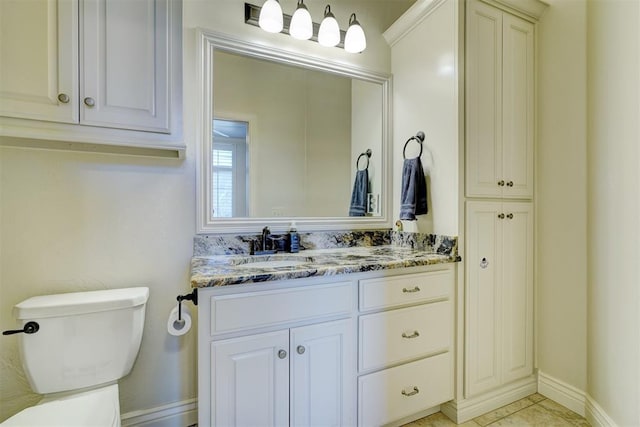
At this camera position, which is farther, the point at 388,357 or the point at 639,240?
the point at 388,357

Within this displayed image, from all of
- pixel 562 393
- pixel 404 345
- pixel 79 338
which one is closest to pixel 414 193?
pixel 404 345

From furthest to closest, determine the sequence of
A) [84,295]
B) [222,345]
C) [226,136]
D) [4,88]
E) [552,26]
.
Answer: [552,26]
[226,136]
[84,295]
[222,345]
[4,88]

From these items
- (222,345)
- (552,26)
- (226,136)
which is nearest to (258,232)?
(226,136)

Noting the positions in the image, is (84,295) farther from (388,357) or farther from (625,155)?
(625,155)

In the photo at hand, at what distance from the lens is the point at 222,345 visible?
113 centimetres

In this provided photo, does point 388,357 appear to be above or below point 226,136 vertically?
below

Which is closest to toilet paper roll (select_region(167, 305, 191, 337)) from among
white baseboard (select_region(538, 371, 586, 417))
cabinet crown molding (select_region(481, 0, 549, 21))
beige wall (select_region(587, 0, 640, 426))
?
beige wall (select_region(587, 0, 640, 426))

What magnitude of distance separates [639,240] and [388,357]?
1.25 m

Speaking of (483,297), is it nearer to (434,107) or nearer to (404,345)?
(404,345)

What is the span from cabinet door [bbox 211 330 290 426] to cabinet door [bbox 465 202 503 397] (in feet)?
3.43

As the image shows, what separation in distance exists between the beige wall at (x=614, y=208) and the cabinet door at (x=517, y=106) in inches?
10.8

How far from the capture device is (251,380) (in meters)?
1.17

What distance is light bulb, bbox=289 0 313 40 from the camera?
5.53 ft

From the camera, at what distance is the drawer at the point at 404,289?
4.57ft
